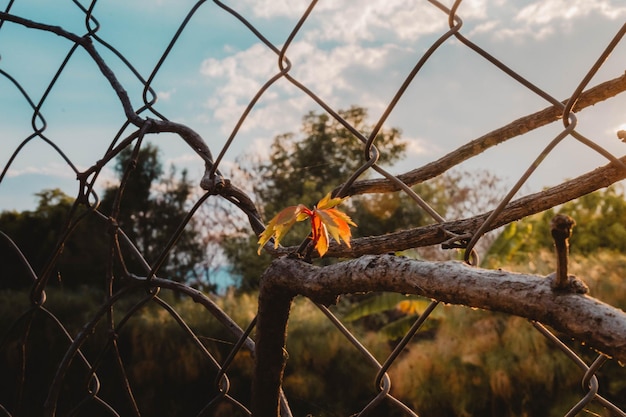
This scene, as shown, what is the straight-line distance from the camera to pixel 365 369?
16.7 ft

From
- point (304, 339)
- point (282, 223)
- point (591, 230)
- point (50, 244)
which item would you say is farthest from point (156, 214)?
point (282, 223)

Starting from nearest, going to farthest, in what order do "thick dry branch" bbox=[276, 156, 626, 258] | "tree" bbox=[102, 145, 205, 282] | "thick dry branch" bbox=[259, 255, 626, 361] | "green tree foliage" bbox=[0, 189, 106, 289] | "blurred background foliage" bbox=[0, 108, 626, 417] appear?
"thick dry branch" bbox=[259, 255, 626, 361]
"thick dry branch" bbox=[276, 156, 626, 258]
"blurred background foliage" bbox=[0, 108, 626, 417]
"green tree foliage" bbox=[0, 189, 106, 289]
"tree" bbox=[102, 145, 205, 282]

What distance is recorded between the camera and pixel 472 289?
0.91 feet

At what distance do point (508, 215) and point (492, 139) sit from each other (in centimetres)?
8

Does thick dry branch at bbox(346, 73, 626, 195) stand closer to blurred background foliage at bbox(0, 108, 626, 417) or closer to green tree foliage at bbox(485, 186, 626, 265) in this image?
blurred background foliage at bbox(0, 108, 626, 417)

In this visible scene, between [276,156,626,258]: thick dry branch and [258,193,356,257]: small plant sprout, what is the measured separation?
0.02 meters

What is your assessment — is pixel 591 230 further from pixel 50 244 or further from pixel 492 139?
pixel 492 139

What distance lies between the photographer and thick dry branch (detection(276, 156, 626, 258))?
32 centimetres

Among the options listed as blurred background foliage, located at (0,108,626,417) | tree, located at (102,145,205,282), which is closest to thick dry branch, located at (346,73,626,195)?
blurred background foliage, located at (0,108,626,417)

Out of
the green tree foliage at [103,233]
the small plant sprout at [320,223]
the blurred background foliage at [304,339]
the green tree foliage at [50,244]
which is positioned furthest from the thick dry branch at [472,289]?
the green tree foliage at [50,244]

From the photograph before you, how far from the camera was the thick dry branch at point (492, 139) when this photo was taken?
1.17 ft

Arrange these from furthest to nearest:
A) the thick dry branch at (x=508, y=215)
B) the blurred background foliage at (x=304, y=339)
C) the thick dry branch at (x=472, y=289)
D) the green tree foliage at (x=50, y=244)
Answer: the green tree foliage at (x=50, y=244) → the blurred background foliage at (x=304, y=339) → the thick dry branch at (x=508, y=215) → the thick dry branch at (x=472, y=289)

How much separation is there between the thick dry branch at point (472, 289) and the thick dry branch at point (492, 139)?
0.09m

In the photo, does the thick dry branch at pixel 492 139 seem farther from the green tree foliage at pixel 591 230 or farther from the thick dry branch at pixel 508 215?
the green tree foliage at pixel 591 230
